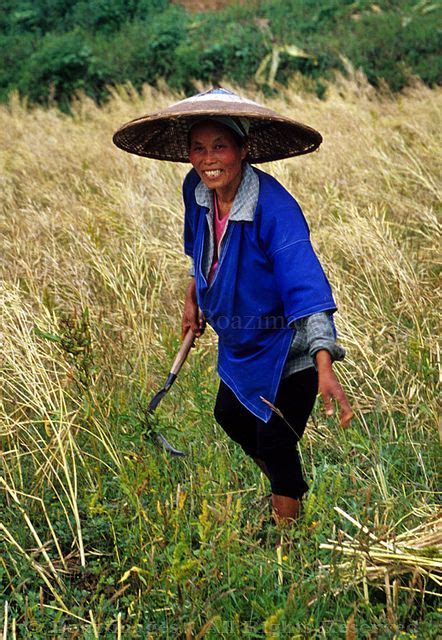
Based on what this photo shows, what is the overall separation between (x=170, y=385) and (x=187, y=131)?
0.82 m

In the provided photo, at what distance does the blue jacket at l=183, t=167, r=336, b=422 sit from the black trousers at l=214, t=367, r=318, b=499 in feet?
0.21

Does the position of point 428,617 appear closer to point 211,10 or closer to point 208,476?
point 208,476

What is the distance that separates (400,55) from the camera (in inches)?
520

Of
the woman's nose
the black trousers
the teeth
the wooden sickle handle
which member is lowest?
the black trousers

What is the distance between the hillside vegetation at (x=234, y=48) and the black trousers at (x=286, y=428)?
1038 cm

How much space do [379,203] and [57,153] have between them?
3.34 metres

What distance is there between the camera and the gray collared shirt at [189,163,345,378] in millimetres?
2248

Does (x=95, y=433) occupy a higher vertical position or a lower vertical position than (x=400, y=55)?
lower

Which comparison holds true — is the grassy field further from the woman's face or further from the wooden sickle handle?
the woman's face

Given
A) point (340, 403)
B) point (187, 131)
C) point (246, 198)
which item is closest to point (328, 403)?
point (340, 403)

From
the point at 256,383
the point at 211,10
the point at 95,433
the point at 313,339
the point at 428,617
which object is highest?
the point at 211,10

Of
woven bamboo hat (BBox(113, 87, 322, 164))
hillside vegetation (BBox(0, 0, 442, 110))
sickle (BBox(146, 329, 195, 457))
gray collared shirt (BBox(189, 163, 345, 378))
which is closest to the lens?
gray collared shirt (BBox(189, 163, 345, 378))

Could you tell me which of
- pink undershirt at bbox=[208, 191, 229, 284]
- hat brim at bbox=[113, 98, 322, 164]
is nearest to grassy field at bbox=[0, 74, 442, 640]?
pink undershirt at bbox=[208, 191, 229, 284]

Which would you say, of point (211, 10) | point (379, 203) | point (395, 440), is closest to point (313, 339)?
point (395, 440)
